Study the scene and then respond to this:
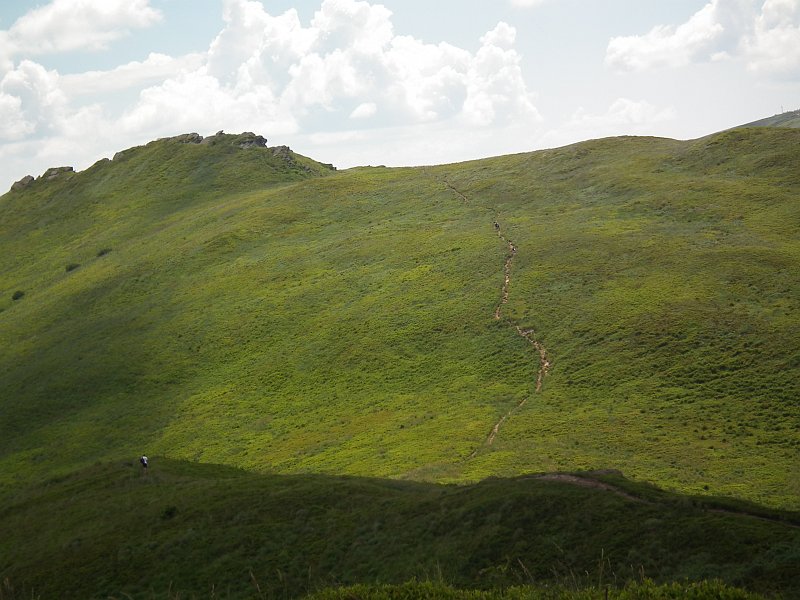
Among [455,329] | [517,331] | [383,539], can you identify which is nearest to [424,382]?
[455,329]

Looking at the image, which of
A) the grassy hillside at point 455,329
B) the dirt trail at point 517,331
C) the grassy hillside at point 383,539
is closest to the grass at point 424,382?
the grassy hillside at point 383,539

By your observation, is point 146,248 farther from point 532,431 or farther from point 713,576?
point 713,576

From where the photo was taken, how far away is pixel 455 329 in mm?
Result: 84500

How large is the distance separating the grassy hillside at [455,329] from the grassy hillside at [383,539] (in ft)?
50.8

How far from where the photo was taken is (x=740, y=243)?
8562cm

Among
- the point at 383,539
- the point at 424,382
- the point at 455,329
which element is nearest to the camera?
the point at 383,539

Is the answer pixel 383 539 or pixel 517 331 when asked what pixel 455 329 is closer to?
pixel 517 331

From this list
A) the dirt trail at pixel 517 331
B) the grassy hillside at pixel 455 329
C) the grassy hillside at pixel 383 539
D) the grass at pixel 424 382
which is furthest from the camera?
the dirt trail at pixel 517 331

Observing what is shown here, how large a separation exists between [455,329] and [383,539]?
171 feet

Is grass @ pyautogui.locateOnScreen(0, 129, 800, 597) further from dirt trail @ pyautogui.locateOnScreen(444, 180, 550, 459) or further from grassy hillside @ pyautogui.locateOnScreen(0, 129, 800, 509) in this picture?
dirt trail @ pyautogui.locateOnScreen(444, 180, 550, 459)

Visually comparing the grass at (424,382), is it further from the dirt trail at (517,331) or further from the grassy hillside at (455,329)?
the dirt trail at (517,331)

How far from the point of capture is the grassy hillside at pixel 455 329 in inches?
2288

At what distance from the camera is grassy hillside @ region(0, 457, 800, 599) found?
25688 millimetres

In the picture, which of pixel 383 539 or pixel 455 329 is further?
pixel 455 329
